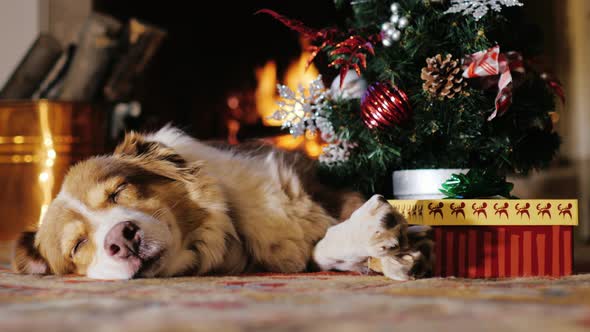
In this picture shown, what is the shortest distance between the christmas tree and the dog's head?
1.89 ft

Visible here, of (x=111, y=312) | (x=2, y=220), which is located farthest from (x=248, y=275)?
(x=2, y=220)

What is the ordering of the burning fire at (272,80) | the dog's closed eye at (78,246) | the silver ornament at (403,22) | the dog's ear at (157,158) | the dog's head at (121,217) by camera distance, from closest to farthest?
the dog's head at (121,217) → the dog's closed eye at (78,246) → the dog's ear at (157,158) → the silver ornament at (403,22) → the burning fire at (272,80)

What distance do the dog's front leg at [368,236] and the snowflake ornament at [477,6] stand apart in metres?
0.72

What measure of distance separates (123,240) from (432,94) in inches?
41.2

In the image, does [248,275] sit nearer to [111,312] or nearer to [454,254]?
[454,254]

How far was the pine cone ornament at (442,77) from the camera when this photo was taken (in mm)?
1923

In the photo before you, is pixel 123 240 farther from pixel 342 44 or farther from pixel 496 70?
pixel 496 70

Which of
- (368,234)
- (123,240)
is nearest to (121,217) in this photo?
(123,240)

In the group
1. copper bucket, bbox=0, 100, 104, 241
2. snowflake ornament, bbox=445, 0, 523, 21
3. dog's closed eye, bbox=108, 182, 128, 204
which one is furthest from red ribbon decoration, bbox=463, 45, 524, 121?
copper bucket, bbox=0, 100, 104, 241

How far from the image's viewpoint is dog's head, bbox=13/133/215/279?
164cm

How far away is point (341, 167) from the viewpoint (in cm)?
216

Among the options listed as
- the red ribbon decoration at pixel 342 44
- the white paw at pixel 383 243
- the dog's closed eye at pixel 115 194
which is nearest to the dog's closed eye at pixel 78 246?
the dog's closed eye at pixel 115 194

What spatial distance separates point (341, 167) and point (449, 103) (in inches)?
17.3

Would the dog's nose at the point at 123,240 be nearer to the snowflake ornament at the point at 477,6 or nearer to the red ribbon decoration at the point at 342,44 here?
the red ribbon decoration at the point at 342,44
